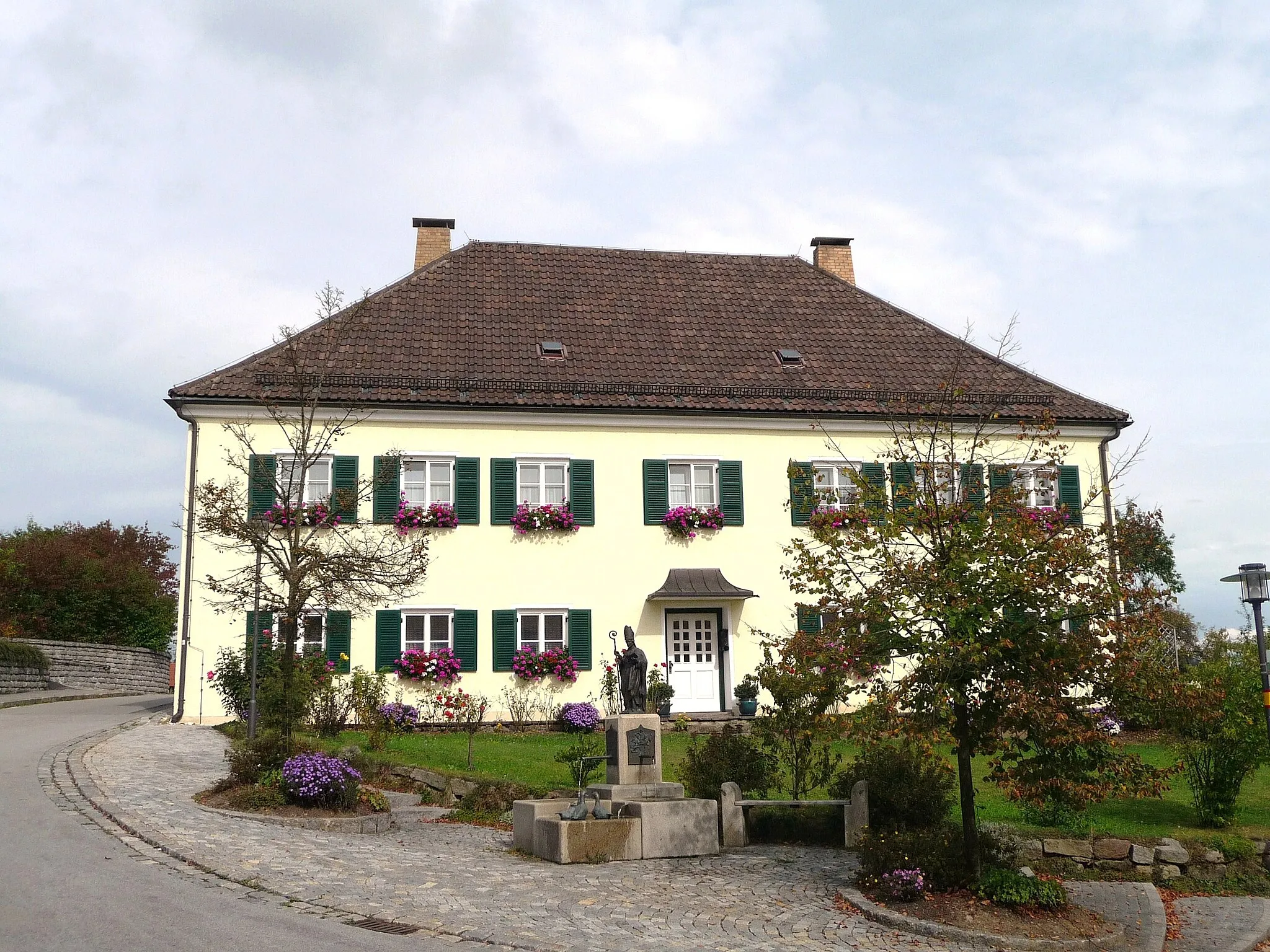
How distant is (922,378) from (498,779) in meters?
14.3

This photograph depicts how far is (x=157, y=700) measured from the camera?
100 ft

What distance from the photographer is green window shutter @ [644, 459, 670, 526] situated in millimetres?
23156

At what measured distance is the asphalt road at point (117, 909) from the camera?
7637 millimetres

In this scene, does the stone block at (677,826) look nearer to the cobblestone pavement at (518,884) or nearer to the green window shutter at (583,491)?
the cobblestone pavement at (518,884)

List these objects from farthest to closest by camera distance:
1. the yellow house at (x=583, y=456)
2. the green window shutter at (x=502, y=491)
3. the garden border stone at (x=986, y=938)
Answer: the green window shutter at (x=502, y=491), the yellow house at (x=583, y=456), the garden border stone at (x=986, y=938)

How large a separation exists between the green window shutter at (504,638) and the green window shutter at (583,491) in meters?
2.32

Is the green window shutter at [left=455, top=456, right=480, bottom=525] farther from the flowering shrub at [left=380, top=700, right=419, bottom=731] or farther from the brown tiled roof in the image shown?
the flowering shrub at [left=380, top=700, right=419, bottom=731]

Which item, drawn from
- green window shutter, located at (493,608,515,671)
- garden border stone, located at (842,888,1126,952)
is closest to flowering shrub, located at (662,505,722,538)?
green window shutter, located at (493,608,515,671)

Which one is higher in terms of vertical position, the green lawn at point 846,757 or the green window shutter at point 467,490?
the green window shutter at point 467,490

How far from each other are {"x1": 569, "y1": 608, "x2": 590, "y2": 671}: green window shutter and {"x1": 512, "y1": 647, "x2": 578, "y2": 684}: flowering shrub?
168 millimetres

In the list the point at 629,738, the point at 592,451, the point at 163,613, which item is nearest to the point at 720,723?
the point at 592,451

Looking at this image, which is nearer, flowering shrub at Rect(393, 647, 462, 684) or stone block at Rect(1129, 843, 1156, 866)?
stone block at Rect(1129, 843, 1156, 866)

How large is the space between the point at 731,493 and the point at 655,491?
1.56 metres

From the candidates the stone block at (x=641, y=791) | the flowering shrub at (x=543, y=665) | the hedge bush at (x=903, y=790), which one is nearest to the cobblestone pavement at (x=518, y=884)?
the hedge bush at (x=903, y=790)
